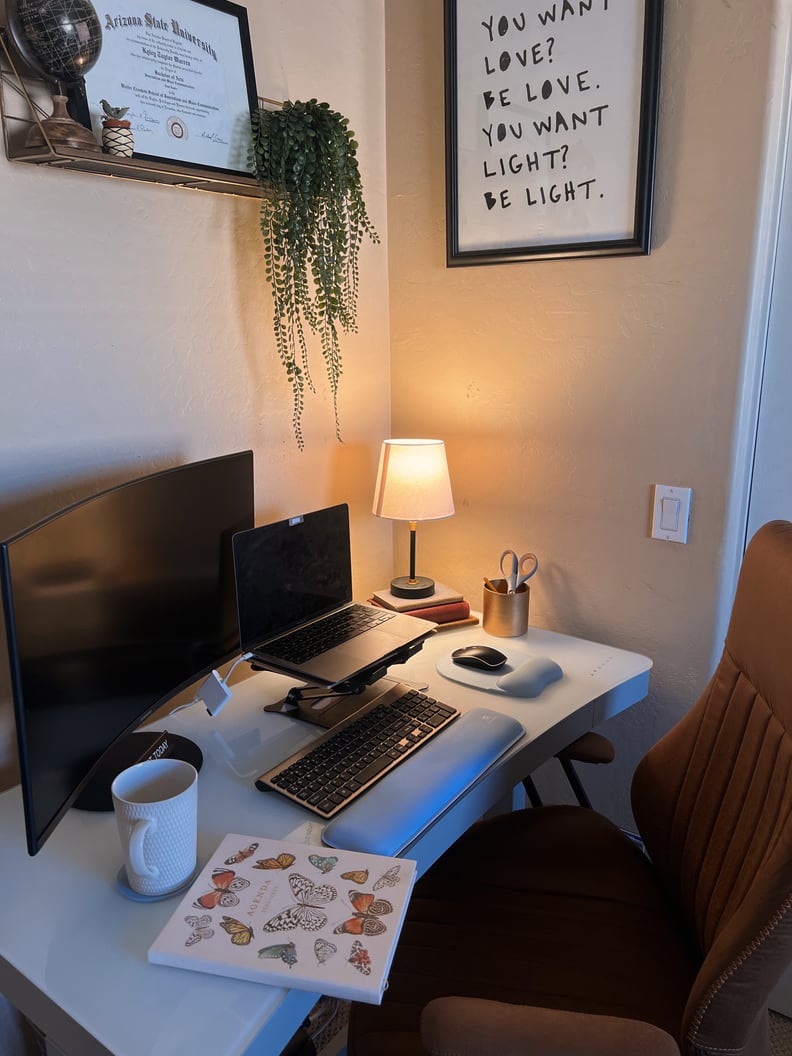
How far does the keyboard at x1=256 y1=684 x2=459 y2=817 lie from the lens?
109 cm

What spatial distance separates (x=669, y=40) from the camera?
4.60 feet

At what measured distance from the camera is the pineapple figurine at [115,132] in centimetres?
117

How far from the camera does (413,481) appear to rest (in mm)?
1669

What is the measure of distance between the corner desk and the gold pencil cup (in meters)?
0.17

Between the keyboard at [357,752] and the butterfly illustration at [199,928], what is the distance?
23cm

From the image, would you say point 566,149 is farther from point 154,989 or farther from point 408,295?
point 154,989

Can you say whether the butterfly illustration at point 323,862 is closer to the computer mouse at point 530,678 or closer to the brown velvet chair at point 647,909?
the brown velvet chair at point 647,909

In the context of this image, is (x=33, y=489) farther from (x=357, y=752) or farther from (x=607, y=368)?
(x=607, y=368)

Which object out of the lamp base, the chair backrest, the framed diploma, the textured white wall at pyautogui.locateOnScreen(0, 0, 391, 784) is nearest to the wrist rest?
the chair backrest

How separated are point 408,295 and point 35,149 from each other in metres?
0.94

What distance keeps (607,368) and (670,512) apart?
1.07 feet

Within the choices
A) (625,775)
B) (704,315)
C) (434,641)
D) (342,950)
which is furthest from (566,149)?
(342,950)

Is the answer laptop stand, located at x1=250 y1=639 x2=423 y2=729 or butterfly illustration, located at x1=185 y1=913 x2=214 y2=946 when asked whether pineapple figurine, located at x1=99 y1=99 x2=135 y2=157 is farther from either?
butterfly illustration, located at x1=185 y1=913 x2=214 y2=946

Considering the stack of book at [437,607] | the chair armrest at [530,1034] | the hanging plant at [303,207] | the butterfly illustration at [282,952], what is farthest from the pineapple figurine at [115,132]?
the chair armrest at [530,1034]
